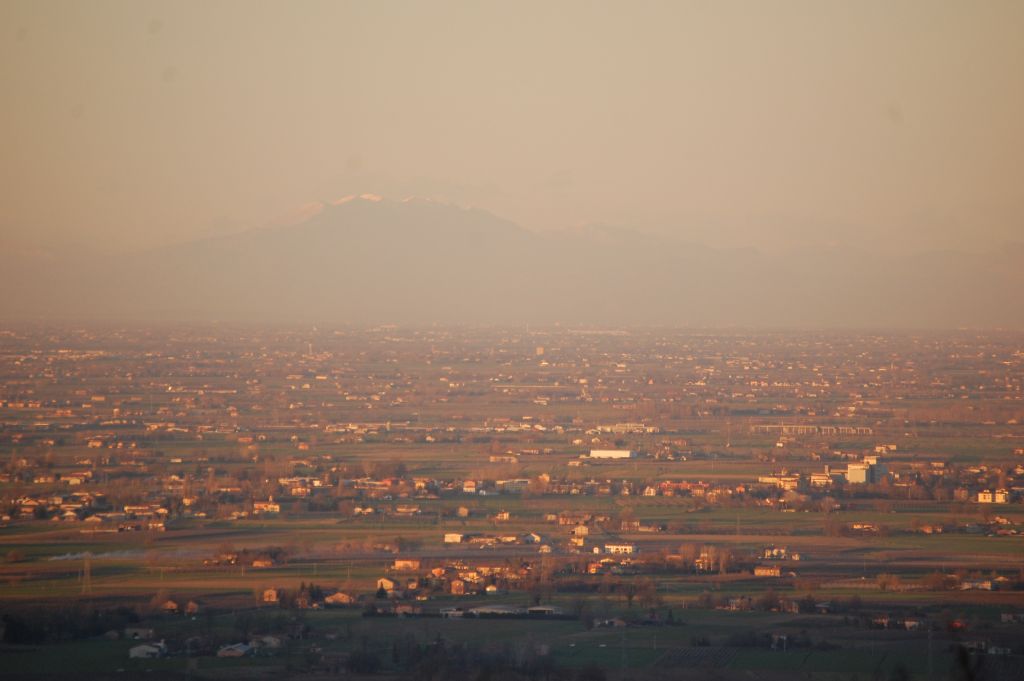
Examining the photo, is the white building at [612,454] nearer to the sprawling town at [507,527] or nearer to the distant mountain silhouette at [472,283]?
the sprawling town at [507,527]

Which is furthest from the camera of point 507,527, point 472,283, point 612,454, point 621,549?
point 472,283

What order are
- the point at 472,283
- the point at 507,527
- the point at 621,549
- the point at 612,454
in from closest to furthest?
the point at 621,549
the point at 507,527
the point at 612,454
the point at 472,283

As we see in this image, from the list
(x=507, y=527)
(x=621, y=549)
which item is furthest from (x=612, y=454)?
(x=621, y=549)

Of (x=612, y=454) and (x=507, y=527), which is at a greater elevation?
(x=612, y=454)

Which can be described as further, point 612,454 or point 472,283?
point 472,283

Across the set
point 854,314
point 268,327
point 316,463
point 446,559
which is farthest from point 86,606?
point 854,314

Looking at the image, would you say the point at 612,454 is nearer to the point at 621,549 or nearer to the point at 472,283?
the point at 621,549

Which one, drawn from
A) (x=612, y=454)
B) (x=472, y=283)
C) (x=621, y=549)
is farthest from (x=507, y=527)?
(x=472, y=283)

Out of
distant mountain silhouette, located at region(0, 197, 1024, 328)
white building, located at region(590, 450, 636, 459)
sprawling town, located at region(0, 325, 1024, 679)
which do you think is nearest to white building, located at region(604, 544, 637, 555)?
sprawling town, located at region(0, 325, 1024, 679)

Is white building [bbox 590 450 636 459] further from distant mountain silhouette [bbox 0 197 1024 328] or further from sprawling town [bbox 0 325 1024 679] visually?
distant mountain silhouette [bbox 0 197 1024 328]

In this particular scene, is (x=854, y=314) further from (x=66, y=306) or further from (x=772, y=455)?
(x=772, y=455)

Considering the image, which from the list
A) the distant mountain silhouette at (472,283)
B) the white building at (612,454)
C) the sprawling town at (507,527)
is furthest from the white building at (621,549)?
the distant mountain silhouette at (472,283)
